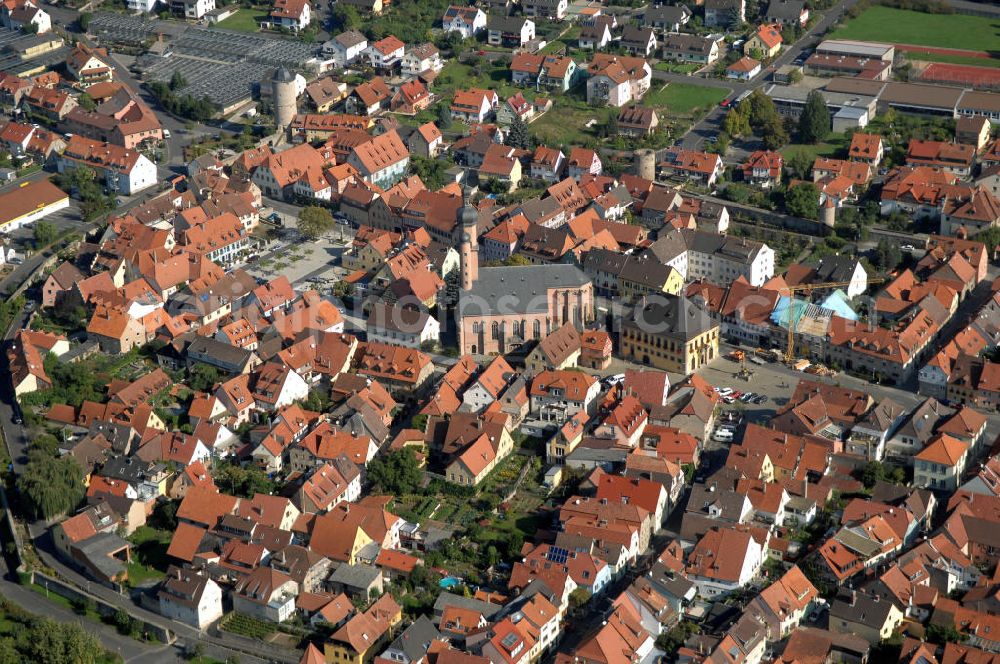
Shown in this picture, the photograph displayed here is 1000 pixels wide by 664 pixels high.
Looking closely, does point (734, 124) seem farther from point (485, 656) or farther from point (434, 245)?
point (485, 656)

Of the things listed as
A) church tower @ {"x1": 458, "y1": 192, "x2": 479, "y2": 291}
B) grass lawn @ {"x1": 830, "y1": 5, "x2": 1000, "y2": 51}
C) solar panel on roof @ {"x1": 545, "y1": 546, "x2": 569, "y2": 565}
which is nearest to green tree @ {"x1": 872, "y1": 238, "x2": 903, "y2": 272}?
church tower @ {"x1": 458, "y1": 192, "x2": 479, "y2": 291}

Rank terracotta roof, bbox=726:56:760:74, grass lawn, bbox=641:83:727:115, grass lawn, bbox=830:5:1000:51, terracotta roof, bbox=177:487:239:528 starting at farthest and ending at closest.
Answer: grass lawn, bbox=830:5:1000:51 < terracotta roof, bbox=726:56:760:74 < grass lawn, bbox=641:83:727:115 < terracotta roof, bbox=177:487:239:528

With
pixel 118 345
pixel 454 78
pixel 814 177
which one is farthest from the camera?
pixel 454 78

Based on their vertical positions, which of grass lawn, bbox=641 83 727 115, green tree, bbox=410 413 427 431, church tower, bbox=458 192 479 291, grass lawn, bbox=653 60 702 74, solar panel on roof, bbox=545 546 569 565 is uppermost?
church tower, bbox=458 192 479 291

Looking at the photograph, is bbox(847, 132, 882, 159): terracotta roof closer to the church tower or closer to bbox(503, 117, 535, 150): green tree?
bbox(503, 117, 535, 150): green tree

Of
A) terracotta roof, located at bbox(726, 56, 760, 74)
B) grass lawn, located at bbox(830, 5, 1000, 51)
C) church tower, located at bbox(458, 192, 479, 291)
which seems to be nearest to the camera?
church tower, located at bbox(458, 192, 479, 291)

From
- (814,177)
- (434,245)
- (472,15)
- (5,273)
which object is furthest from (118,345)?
(472,15)

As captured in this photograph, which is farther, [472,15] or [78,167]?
[472,15]
